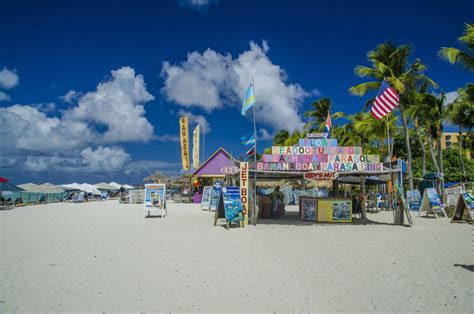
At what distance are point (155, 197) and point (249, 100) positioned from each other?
6.91 metres

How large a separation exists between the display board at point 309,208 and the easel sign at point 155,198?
22.2 feet

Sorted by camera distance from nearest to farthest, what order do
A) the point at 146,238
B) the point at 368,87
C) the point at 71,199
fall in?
1. the point at 146,238
2. the point at 368,87
3. the point at 71,199

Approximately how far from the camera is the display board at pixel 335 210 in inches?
572

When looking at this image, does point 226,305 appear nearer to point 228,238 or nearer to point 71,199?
point 228,238

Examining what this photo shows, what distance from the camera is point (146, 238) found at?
34.3 ft

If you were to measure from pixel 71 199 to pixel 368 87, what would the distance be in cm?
3047

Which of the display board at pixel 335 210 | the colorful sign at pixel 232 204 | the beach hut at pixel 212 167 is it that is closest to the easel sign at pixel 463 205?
the display board at pixel 335 210

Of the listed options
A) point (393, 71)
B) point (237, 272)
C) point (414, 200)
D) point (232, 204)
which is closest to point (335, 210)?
point (232, 204)

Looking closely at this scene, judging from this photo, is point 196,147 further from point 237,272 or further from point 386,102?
point 237,272

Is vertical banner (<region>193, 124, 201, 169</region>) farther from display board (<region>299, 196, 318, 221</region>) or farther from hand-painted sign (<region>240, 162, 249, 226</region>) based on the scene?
hand-painted sign (<region>240, 162, 249, 226</region>)

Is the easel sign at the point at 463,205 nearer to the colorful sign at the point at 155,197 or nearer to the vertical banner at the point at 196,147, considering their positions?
the colorful sign at the point at 155,197

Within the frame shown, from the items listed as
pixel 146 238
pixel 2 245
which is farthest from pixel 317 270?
pixel 2 245

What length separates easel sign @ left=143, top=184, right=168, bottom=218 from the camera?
1723 cm

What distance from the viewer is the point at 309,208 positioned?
15031mm
